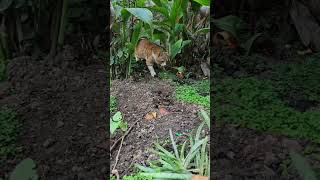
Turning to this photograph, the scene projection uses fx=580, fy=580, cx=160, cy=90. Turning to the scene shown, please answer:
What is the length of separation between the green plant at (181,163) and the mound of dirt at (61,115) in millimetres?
133

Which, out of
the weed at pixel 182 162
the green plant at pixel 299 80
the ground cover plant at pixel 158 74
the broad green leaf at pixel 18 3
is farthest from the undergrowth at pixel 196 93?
the broad green leaf at pixel 18 3

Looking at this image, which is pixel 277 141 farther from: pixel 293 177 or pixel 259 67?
pixel 259 67

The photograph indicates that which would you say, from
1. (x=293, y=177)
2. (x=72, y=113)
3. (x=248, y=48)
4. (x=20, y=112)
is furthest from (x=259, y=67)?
(x=20, y=112)

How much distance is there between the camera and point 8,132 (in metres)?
1.45

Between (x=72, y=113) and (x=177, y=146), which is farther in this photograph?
(x=72, y=113)

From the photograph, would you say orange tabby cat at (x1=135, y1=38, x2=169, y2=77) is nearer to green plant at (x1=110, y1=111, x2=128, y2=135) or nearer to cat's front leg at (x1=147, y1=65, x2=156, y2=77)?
cat's front leg at (x1=147, y1=65, x2=156, y2=77)

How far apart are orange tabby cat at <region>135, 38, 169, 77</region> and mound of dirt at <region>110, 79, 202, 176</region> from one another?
46 mm

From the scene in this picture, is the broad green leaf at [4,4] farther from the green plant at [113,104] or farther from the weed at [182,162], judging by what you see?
the weed at [182,162]

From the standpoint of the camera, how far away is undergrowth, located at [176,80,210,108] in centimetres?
143

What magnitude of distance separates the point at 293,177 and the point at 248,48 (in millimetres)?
522

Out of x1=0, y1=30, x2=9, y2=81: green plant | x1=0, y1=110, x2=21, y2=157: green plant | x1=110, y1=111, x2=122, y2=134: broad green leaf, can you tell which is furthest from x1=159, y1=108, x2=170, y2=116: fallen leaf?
x1=0, y1=30, x2=9, y2=81: green plant

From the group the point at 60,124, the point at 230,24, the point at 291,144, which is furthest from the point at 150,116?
the point at 230,24

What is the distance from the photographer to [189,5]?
150 centimetres

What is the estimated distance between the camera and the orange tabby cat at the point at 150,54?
1.44 metres
